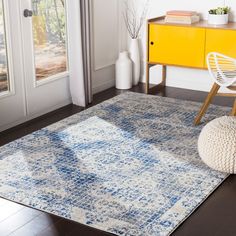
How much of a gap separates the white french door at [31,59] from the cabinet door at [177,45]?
855mm

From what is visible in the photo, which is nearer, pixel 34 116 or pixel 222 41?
pixel 34 116

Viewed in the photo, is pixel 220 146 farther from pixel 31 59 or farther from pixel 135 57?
pixel 135 57

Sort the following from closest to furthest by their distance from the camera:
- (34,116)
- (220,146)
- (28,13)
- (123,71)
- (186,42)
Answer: (220,146), (28,13), (34,116), (186,42), (123,71)

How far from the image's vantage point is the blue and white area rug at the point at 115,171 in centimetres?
282

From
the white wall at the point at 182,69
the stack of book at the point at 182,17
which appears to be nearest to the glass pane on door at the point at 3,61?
the stack of book at the point at 182,17

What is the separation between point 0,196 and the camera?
119 inches

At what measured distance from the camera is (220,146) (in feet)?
10.5

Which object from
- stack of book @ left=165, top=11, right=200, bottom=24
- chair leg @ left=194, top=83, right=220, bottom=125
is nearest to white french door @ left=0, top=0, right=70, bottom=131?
stack of book @ left=165, top=11, right=200, bottom=24

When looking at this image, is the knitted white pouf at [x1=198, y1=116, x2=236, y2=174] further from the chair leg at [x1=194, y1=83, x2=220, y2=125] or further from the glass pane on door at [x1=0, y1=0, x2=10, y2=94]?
the glass pane on door at [x1=0, y1=0, x2=10, y2=94]

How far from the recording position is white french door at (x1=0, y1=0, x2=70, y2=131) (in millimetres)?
4055

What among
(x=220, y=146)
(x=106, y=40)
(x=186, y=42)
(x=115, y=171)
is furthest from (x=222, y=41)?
(x=115, y=171)

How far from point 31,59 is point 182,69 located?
1669 millimetres

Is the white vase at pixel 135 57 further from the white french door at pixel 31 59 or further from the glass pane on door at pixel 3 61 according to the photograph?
the glass pane on door at pixel 3 61

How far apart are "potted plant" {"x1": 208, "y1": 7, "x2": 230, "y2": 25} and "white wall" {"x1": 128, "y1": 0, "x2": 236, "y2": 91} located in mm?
199
